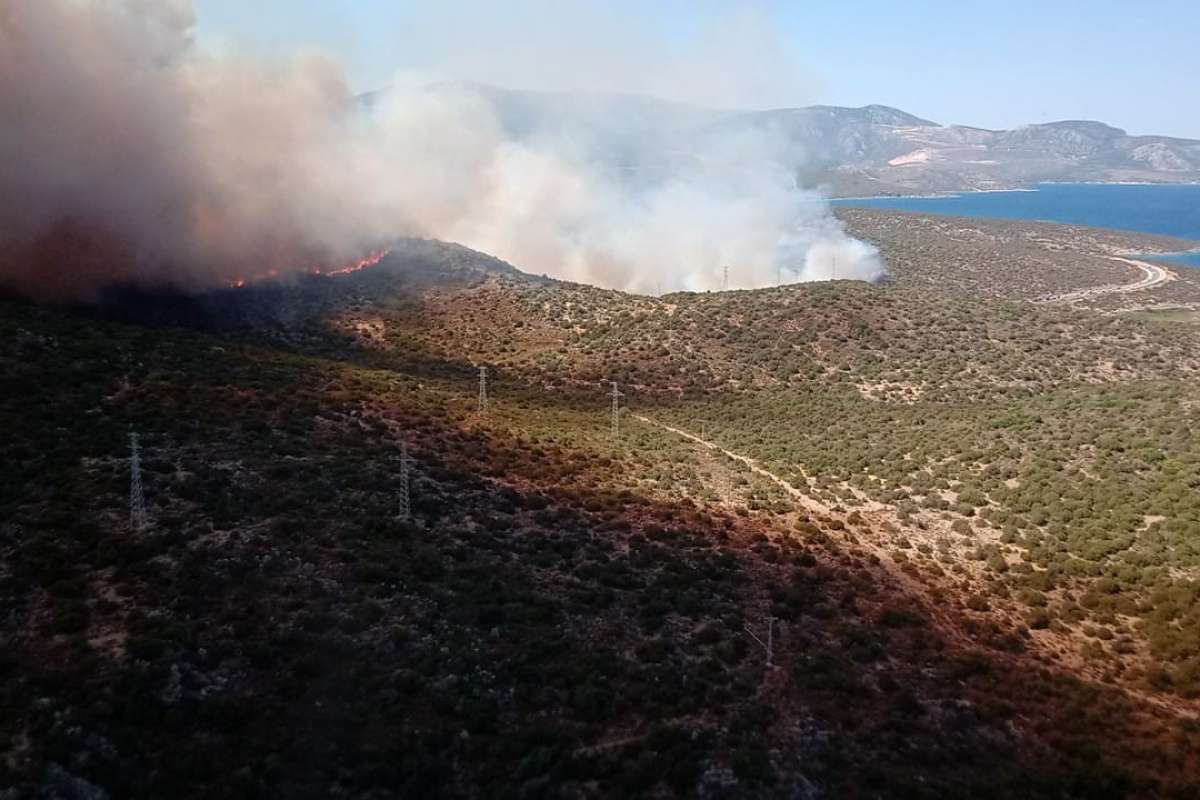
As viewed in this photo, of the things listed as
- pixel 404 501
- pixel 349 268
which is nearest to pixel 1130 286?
pixel 349 268

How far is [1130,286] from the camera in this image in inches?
4715

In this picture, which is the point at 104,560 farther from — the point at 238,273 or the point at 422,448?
the point at 238,273

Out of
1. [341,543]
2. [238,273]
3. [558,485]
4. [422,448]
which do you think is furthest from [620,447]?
[238,273]

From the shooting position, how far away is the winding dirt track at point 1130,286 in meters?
111

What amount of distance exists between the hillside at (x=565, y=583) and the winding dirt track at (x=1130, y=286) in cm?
7043

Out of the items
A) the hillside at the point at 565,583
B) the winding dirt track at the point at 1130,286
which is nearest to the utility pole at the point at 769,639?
the hillside at the point at 565,583

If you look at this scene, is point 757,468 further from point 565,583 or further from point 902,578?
point 565,583

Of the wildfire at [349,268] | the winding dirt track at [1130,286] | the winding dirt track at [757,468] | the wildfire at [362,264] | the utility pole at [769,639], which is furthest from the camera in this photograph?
the winding dirt track at [1130,286]

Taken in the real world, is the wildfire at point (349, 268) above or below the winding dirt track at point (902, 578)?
above

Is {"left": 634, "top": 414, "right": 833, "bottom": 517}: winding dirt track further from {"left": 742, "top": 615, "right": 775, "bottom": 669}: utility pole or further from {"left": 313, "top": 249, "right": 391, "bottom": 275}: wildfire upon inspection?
{"left": 313, "top": 249, "right": 391, "bottom": 275}: wildfire

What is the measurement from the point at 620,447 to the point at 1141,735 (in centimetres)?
2471

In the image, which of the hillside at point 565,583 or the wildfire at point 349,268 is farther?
the wildfire at point 349,268

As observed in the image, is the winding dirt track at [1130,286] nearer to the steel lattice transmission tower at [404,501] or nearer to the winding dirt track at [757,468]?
the winding dirt track at [757,468]

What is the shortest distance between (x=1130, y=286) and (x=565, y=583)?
13063 cm
